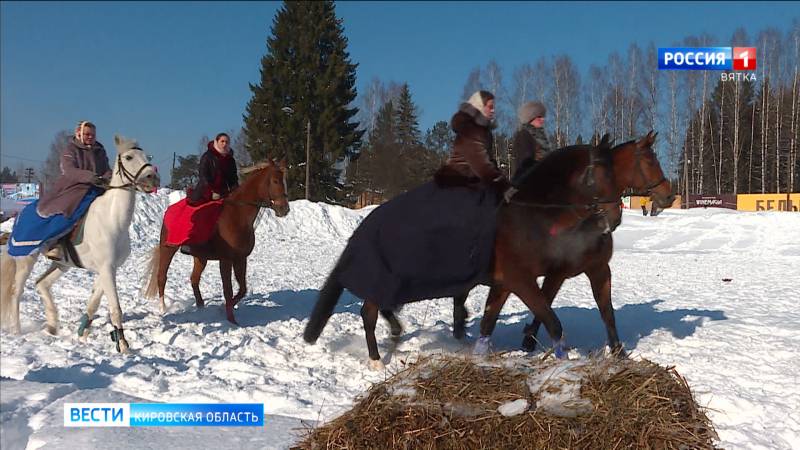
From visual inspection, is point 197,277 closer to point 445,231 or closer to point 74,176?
point 74,176

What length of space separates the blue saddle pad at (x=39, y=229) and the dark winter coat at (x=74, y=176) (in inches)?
2.0

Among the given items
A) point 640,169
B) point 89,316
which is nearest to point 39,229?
point 89,316

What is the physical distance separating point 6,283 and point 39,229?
0.53m

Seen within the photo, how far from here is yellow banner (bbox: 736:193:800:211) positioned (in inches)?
1277

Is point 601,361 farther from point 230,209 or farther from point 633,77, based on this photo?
point 633,77

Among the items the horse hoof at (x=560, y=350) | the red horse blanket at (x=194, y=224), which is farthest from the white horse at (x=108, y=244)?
the horse hoof at (x=560, y=350)

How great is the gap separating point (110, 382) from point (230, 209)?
2.92 metres

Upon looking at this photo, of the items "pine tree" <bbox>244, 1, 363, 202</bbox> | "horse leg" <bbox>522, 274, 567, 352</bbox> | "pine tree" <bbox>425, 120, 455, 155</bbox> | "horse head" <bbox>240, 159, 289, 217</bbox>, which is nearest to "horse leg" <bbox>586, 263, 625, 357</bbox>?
"horse leg" <bbox>522, 274, 567, 352</bbox>

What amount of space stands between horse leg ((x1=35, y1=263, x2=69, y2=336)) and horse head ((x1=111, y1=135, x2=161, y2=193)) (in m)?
1.39

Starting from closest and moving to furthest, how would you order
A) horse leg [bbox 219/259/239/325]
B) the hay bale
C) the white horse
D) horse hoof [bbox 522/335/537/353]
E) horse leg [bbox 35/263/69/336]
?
1. the hay bale
2. the white horse
3. horse leg [bbox 35/263/69/336]
4. horse hoof [bbox 522/335/537/353]
5. horse leg [bbox 219/259/239/325]

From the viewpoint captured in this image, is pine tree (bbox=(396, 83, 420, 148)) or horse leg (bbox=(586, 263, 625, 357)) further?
pine tree (bbox=(396, 83, 420, 148))

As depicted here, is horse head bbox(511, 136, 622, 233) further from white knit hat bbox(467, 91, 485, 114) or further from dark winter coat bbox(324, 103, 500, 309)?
white knit hat bbox(467, 91, 485, 114)

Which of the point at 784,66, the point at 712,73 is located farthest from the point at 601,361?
the point at 784,66

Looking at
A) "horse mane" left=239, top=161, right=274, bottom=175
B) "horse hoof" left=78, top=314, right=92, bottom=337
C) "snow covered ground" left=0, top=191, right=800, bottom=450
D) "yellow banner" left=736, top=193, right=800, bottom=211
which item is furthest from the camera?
"yellow banner" left=736, top=193, right=800, bottom=211
